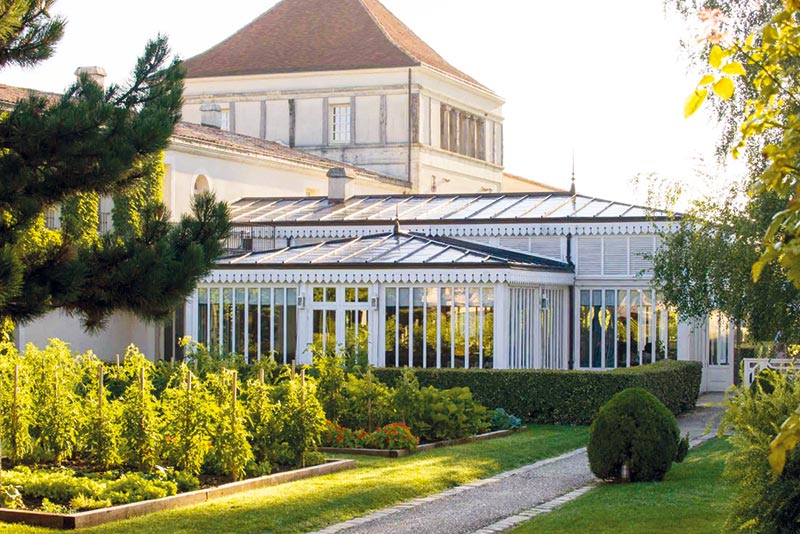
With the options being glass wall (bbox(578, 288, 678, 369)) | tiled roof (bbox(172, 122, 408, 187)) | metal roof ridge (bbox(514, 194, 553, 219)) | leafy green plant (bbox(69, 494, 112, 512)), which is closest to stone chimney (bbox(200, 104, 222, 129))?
tiled roof (bbox(172, 122, 408, 187))

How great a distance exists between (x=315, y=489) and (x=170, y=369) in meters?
9.50

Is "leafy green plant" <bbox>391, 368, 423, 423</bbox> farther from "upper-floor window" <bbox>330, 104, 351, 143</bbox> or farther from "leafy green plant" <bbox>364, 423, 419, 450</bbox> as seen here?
"upper-floor window" <bbox>330, 104, 351, 143</bbox>

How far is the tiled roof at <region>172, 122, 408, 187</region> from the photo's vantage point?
38938 mm

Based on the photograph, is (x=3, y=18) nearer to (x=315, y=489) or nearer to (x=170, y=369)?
(x=315, y=489)

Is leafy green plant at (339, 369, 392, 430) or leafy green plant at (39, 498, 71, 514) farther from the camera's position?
leafy green plant at (339, 369, 392, 430)

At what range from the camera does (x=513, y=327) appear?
26.3 m

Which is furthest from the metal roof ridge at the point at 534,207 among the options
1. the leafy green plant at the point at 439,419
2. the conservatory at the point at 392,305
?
the leafy green plant at the point at 439,419

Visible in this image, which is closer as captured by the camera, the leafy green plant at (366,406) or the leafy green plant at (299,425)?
the leafy green plant at (299,425)

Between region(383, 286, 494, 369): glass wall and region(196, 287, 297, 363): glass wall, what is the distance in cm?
247

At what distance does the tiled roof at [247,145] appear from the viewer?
38938mm

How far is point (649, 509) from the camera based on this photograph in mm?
12445

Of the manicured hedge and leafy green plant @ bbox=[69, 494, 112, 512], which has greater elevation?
the manicured hedge

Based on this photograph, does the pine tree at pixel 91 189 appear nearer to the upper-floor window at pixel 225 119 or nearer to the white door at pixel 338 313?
the white door at pixel 338 313

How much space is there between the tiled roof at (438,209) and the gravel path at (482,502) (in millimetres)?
13844
